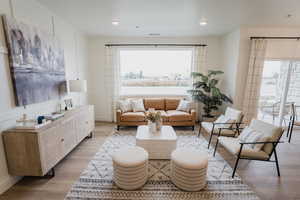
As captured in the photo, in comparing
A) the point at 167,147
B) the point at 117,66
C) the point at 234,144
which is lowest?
the point at 167,147

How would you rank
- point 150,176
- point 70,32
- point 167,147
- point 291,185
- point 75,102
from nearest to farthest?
point 291,185 → point 150,176 → point 167,147 → point 70,32 → point 75,102

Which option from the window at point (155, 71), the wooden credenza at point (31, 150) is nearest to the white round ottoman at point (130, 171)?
the wooden credenza at point (31, 150)

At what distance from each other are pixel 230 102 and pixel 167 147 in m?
2.52

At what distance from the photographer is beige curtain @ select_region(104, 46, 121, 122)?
4.74 m

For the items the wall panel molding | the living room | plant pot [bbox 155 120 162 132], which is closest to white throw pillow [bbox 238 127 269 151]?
the living room

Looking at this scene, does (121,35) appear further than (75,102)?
Yes

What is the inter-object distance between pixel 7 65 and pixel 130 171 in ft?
7.07

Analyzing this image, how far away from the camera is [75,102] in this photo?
3.93m

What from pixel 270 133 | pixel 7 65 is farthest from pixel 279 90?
pixel 7 65

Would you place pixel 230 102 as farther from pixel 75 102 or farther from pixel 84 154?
pixel 75 102

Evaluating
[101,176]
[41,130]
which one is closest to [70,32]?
[41,130]

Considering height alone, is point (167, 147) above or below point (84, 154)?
above

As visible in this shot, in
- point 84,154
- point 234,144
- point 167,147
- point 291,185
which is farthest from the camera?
point 84,154

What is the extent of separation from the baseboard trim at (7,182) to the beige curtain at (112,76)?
120 inches
